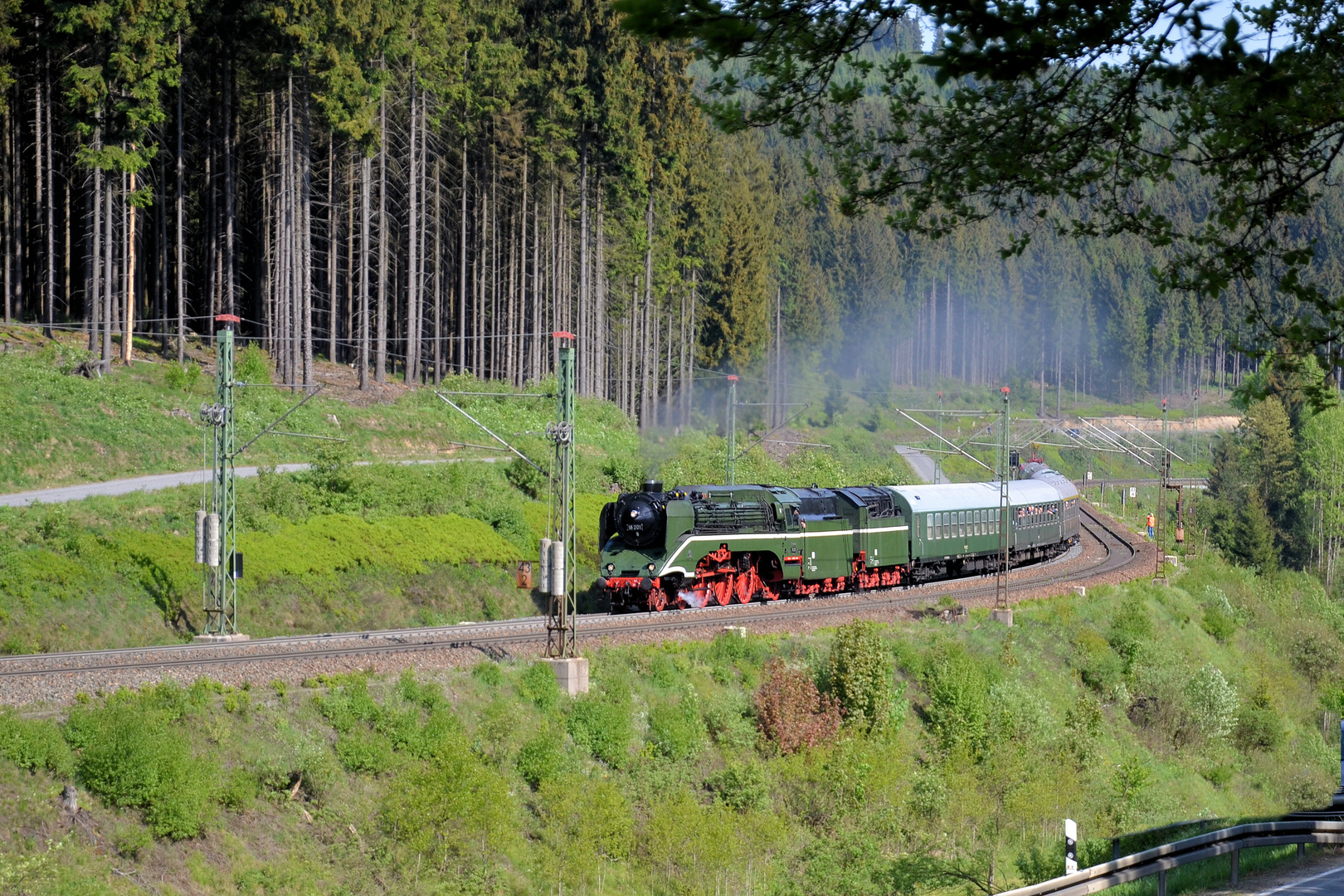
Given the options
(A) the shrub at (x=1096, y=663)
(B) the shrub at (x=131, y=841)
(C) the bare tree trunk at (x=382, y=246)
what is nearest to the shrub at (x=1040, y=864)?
(B) the shrub at (x=131, y=841)

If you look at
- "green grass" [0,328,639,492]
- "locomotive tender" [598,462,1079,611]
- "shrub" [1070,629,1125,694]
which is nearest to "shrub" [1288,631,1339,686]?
"locomotive tender" [598,462,1079,611]

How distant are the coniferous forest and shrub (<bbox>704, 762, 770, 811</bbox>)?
1772cm

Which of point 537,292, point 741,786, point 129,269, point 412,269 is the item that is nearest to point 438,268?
point 537,292

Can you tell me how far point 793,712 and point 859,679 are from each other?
210 centimetres

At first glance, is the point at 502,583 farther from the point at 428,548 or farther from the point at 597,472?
the point at 597,472

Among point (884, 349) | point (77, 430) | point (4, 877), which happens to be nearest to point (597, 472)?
point (77, 430)

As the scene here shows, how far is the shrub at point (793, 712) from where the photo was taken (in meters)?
27.7

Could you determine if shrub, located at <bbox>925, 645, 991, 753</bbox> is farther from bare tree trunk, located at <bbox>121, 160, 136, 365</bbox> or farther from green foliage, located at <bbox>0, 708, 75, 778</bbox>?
bare tree trunk, located at <bbox>121, 160, 136, 365</bbox>

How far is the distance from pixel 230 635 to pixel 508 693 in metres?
7.75

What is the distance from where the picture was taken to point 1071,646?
41281 millimetres

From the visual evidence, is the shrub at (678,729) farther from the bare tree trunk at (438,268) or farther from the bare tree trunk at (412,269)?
the bare tree trunk at (438,268)

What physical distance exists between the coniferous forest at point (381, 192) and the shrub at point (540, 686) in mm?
15826

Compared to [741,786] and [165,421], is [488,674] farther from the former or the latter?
[165,421]

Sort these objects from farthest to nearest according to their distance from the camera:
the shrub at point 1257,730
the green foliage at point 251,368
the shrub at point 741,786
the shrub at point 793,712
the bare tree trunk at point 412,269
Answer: the bare tree trunk at point 412,269
the green foliage at point 251,368
the shrub at point 1257,730
the shrub at point 793,712
the shrub at point 741,786
